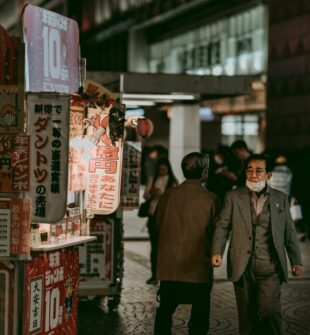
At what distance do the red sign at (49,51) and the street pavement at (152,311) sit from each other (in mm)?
3147

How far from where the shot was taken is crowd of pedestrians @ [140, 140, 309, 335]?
818 centimetres

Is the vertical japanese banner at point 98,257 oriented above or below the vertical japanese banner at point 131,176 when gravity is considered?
below

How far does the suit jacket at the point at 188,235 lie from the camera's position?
8.15m

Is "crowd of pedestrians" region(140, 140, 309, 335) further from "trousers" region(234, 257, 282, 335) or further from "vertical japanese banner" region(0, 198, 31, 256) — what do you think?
"vertical japanese banner" region(0, 198, 31, 256)

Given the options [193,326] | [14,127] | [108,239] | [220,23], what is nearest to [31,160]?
[14,127]

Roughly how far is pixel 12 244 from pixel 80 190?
1656mm

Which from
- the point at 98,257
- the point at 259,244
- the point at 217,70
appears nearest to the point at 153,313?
the point at 98,257

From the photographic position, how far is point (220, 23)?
39.5 m

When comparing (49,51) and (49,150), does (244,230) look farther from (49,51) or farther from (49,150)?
(49,51)

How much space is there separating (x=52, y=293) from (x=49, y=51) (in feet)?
7.02

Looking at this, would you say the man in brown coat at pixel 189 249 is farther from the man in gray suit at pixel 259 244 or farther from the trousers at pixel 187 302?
the man in gray suit at pixel 259 244

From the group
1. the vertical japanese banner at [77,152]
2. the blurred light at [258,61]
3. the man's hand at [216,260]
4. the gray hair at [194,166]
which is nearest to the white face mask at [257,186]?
the gray hair at [194,166]

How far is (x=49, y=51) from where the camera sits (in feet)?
25.7

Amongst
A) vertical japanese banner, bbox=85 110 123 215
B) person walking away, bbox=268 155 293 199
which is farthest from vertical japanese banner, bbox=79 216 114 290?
person walking away, bbox=268 155 293 199
